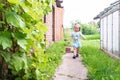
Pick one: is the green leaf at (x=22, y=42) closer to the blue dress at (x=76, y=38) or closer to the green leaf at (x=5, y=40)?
the green leaf at (x=5, y=40)

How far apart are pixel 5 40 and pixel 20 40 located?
133 millimetres

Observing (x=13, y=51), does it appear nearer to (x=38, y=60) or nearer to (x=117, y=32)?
(x=38, y=60)

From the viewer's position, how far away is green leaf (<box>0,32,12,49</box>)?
222 cm

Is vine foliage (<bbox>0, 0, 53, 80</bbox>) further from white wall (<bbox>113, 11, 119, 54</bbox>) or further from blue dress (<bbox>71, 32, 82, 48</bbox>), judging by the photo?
white wall (<bbox>113, 11, 119, 54</bbox>)

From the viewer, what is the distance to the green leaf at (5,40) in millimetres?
2218

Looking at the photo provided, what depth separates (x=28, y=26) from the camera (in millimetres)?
2637

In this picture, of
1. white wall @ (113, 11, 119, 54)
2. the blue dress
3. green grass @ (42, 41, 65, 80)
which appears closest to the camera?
green grass @ (42, 41, 65, 80)

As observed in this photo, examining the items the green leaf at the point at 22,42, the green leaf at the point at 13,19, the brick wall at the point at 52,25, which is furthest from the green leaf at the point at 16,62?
the brick wall at the point at 52,25

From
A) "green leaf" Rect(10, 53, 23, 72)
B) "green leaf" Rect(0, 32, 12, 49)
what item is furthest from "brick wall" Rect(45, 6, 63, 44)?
"green leaf" Rect(0, 32, 12, 49)

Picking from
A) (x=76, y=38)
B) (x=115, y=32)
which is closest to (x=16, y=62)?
(x=76, y=38)

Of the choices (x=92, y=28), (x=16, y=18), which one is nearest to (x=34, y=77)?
(x=16, y=18)

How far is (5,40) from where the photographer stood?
88.7 inches

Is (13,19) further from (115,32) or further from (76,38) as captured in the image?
(115,32)

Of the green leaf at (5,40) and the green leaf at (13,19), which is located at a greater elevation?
the green leaf at (13,19)
